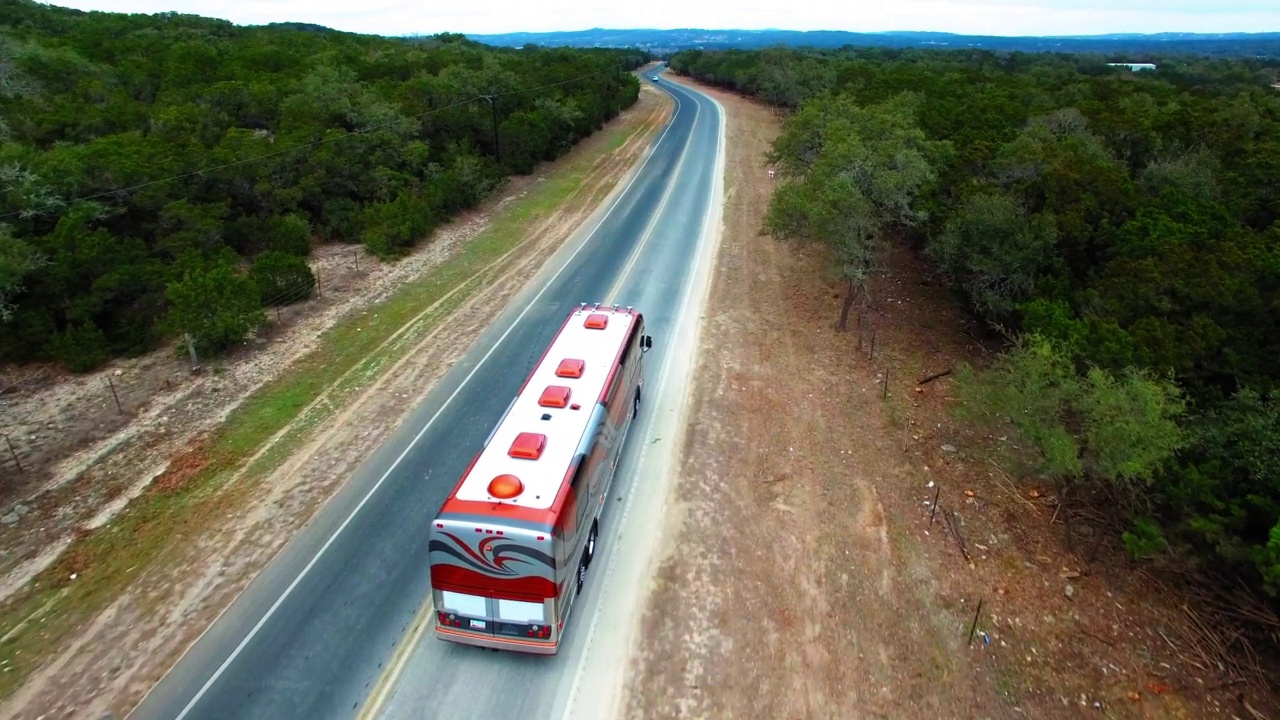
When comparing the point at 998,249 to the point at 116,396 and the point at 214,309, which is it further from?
the point at 116,396

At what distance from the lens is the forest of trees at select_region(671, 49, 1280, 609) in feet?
44.0

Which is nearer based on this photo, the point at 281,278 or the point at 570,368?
the point at 570,368

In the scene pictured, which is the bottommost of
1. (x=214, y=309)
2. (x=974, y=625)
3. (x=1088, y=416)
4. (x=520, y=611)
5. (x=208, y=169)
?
(x=974, y=625)

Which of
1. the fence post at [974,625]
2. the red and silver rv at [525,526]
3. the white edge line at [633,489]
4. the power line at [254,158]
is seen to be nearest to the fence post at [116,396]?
the power line at [254,158]

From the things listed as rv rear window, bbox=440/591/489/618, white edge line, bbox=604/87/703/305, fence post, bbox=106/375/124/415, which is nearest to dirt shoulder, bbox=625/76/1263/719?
rv rear window, bbox=440/591/489/618

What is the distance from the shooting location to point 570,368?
53.3 feet

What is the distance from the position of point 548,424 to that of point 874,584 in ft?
25.7

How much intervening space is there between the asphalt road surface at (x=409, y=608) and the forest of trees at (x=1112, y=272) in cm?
907

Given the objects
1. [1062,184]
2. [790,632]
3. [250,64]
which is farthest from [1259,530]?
[250,64]

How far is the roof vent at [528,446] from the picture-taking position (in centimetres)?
1301

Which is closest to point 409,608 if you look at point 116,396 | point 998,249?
point 116,396

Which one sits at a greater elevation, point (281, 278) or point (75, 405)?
point (281, 278)

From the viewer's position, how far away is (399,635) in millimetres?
13062

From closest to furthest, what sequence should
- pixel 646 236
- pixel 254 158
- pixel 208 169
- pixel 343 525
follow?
pixel 343 525 → pixel 208 169 → pixel 254 158 → pixel 646 236
